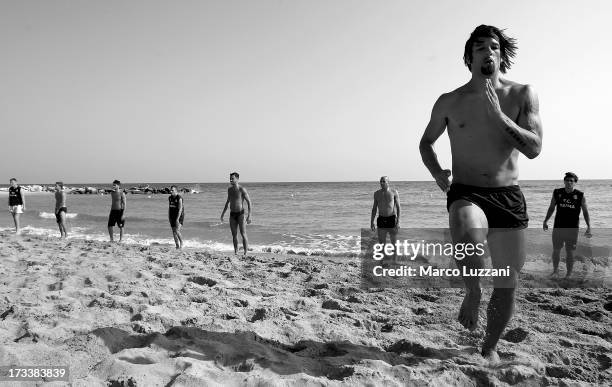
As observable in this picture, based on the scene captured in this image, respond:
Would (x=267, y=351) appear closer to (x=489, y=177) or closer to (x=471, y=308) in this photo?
(x=471, y=308)

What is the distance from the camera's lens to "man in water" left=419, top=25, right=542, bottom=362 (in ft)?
8.30

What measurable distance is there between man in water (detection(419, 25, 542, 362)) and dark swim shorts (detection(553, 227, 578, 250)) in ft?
16.6

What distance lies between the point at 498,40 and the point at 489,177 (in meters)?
0.97

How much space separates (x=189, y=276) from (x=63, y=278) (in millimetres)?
1482

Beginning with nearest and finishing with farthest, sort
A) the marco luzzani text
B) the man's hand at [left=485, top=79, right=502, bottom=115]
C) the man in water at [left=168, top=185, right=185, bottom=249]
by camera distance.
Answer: the man's hand at [left=485, top=79, right=502, bottom=115] → the marco luzzani text → the man in water at [left=168, top=185, right=185, bottom=249]

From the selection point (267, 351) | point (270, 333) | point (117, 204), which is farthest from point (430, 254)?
point (117, 204)

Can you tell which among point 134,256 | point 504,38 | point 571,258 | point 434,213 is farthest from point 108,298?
point 434,213

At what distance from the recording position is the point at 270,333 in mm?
A: 3254

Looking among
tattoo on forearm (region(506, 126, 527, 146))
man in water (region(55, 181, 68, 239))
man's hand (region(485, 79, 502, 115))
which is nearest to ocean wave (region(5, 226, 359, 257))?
man in water (region(55, 181, 68, 239))

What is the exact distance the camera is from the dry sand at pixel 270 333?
248 centimetres

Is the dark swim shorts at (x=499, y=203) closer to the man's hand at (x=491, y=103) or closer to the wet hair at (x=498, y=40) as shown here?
the man's hand at (x=491, y=103)

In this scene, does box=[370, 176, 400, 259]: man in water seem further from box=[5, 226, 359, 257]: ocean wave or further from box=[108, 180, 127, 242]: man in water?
box=[108, 180, 127, 242]: man in water

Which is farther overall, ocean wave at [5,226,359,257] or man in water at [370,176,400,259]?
ocean wave at [5,226,359,257]

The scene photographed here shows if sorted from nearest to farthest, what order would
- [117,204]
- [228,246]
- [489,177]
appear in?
[489,177] → [117,204] → [228,246]
